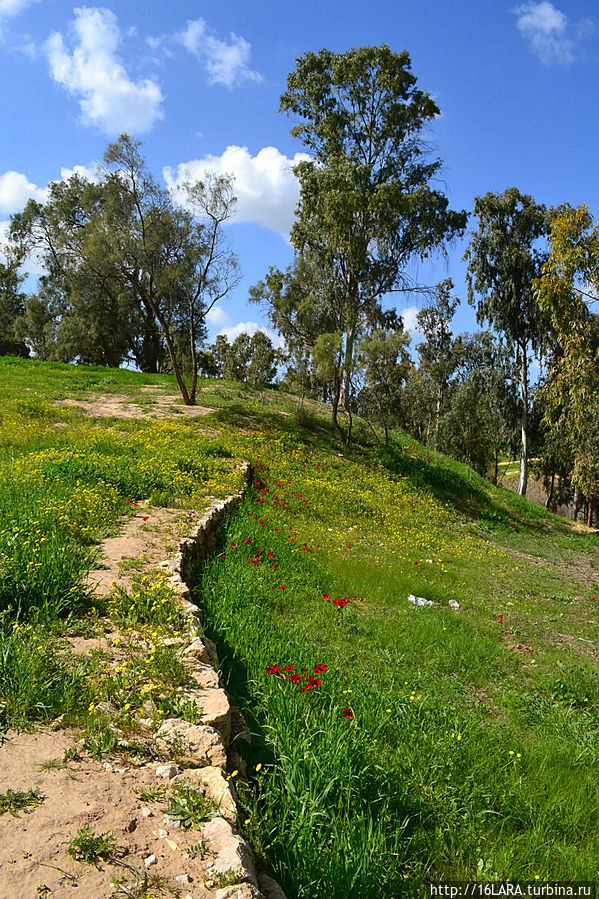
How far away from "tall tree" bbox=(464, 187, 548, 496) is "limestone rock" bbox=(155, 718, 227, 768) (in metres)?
26.6

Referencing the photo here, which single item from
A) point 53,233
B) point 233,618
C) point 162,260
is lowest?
point 233,618

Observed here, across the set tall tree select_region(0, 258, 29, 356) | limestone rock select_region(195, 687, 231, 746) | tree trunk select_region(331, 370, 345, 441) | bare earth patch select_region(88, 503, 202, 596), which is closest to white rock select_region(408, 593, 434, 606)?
bare earth patch select_region(88, 503, 202, 596)

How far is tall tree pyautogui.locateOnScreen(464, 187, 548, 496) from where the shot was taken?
25703mm

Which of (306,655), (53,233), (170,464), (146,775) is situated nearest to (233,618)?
(306,655)

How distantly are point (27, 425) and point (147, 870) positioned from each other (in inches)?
425

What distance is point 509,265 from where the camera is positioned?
25.7m

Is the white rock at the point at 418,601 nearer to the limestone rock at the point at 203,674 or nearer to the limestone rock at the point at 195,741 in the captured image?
the limestone rock at the point at 203,674

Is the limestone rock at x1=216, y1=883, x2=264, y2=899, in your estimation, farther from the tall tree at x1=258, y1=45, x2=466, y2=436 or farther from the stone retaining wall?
the tall tree at x1=258, y1=45, x2=466, y2=436

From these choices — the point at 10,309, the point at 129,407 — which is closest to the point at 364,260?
the point at 129,407

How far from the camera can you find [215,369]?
179 feet

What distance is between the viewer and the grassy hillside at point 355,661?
2721mm

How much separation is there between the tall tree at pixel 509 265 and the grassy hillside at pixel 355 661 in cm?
1760

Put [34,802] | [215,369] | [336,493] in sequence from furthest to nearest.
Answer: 1. [215,369]
2. [336,493]
3. [34,802]

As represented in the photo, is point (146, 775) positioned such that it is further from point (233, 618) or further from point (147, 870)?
point (233, 618)
